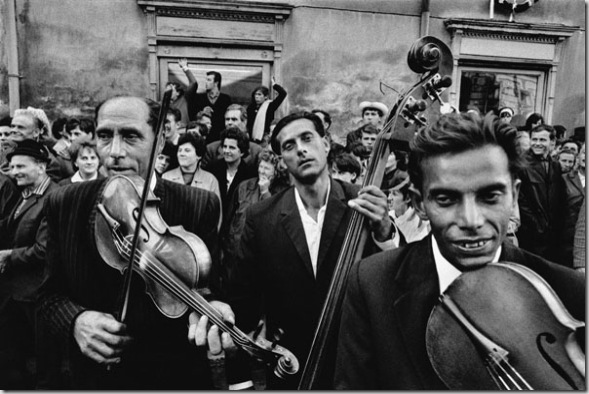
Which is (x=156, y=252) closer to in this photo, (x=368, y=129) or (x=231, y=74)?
(x=368, y=129)

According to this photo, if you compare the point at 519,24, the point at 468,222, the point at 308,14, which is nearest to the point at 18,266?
the point at 468,222

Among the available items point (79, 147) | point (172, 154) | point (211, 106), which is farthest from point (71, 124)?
point (211, 106)

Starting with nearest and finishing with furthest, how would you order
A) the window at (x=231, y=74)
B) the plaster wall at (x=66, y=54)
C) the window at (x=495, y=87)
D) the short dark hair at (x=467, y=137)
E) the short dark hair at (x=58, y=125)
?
the short dark hair at (x=467, y=137) → the short dark hair at (x=58, y=125) → the plaster wall at (x=66, y=54) → the window at (x=231, y=74) → the window at (x=495, y=87)

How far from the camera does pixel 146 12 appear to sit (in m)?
6.86

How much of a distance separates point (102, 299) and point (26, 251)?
182 cm

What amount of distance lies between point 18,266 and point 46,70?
11.1 ft

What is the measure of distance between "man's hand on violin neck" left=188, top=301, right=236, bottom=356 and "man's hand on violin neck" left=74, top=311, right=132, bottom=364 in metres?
0.23

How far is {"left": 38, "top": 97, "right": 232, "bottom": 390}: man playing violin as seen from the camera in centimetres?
197

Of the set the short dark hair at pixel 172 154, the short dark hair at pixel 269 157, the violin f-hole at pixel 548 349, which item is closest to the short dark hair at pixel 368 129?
the short dark hair at pixel 269 157

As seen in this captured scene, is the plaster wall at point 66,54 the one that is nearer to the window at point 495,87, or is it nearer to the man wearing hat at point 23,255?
the man wearing hat at point 23,255

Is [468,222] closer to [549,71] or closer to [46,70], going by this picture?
[46,70]

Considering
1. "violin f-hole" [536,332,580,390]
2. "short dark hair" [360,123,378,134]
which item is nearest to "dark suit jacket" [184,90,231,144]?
"short dark hair" [360,123,378,134]

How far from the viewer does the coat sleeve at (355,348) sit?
1518 mm

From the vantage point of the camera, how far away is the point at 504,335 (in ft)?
4.48
